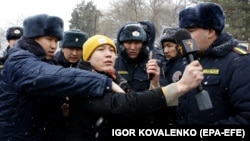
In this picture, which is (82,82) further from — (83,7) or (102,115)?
(83,7)

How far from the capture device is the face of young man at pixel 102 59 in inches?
113

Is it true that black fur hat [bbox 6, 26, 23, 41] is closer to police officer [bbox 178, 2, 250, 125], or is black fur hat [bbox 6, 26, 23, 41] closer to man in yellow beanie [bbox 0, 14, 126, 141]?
man in yellow beanie [bbox 0, 14, 126, 141]

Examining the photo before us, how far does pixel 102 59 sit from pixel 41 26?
598 mm

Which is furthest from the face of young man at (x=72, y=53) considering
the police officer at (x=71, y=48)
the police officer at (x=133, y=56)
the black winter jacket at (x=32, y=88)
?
the black winter jacket at (x=32, y=88)

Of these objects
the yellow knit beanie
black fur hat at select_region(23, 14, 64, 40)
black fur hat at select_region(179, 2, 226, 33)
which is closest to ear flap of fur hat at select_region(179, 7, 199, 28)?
black fur hat at select_region(179, 2, 226, 33)

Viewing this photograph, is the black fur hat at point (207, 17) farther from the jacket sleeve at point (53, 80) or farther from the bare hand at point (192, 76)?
the jacket sleeve at point (53, 80)

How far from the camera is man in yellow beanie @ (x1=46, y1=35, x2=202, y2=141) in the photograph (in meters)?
2.51

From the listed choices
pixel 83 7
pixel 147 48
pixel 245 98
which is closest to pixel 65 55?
pixel 147 48

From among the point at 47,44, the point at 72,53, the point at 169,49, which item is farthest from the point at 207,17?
the point at 72,53

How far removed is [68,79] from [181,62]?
160cm

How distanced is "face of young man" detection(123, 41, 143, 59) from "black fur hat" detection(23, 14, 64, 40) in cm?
149

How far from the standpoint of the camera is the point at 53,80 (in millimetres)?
2590

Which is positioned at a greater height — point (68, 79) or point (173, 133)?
point (68, 79)

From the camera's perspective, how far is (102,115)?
2600mm
